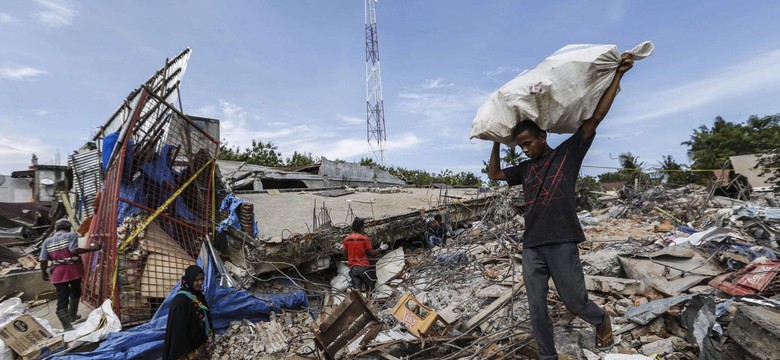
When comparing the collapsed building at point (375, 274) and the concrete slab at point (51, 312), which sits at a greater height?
the collapsed building at point (375, 274)

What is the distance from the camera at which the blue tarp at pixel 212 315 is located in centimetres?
370

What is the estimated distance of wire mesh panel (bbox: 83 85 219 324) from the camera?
4516 mm

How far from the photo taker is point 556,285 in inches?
84.4

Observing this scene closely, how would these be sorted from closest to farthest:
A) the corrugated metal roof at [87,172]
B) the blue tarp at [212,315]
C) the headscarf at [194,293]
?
the headscarf at [194,293]
the blue tarp at [212,315]
the corrugated metal roof at [87,172]

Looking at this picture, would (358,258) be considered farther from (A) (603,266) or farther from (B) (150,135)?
(B) (150,135)

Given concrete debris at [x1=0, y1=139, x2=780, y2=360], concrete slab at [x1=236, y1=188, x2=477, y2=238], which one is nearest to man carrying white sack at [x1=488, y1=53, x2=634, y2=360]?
concrete debris at [x1=0, y1=139, x2=780, y2=360]

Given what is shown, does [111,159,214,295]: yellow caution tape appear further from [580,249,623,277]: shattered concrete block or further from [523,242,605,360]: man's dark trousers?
[580,249,623,277]: shattered concrete block

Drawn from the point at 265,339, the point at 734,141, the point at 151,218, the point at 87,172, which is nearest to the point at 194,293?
the point at 265,339

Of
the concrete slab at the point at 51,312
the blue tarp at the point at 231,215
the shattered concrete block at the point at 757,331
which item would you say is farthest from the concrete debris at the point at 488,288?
the concrete slab at the point at 51,312

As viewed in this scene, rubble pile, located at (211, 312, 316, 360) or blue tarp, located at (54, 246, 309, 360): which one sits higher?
blue tarp, located at (54, 246, 309, 360)

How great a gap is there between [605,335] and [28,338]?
550 centimetres

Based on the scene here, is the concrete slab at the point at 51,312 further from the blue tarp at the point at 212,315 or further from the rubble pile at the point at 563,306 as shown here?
the rubble pile at the point at 563,306

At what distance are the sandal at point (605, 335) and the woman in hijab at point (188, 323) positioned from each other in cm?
333

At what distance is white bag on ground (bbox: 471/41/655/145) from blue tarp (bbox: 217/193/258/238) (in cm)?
426
